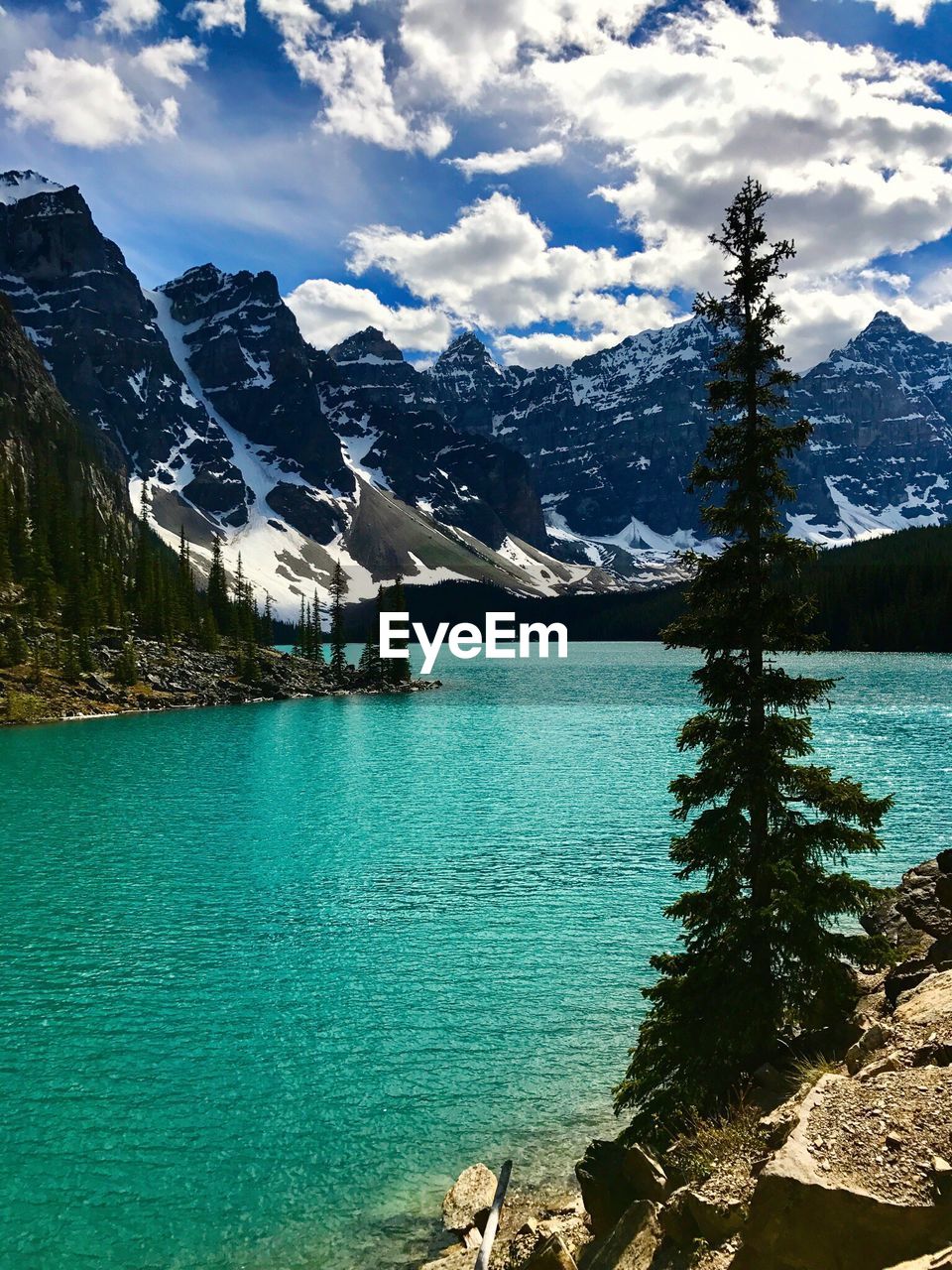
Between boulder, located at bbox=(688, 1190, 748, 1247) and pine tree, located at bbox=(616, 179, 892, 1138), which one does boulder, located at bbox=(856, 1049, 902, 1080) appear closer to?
boulder, located at bbox=(688, 1190, 748, 1247)

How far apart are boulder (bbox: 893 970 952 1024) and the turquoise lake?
285 inches

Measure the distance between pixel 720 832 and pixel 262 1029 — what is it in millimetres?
13892

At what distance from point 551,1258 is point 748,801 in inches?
333

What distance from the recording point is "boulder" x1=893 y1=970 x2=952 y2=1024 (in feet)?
41.6

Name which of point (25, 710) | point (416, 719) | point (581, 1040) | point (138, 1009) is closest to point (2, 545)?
point (25, 710)

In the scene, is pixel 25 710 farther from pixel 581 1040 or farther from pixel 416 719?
pixel 581 1040

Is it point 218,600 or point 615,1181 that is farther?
point 218,600

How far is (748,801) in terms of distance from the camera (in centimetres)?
1580

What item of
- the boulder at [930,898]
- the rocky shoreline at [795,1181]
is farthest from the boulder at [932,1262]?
the boulder at [930,898]

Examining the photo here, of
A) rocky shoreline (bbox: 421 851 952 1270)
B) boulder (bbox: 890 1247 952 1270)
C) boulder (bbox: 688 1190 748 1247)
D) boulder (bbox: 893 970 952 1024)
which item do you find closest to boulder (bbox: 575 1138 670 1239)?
rocky shoreline (bbox: 421 851 952 1270)

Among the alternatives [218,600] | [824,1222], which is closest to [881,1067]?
[824,1222]

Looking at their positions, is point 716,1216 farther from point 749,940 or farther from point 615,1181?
point 749,940

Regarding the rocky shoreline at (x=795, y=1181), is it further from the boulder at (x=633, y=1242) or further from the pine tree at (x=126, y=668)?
the pine tree at (x=126, y=668)

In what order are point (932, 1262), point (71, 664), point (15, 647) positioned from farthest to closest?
point (71, 664)
point (15, 647)
point (932, 1262)
